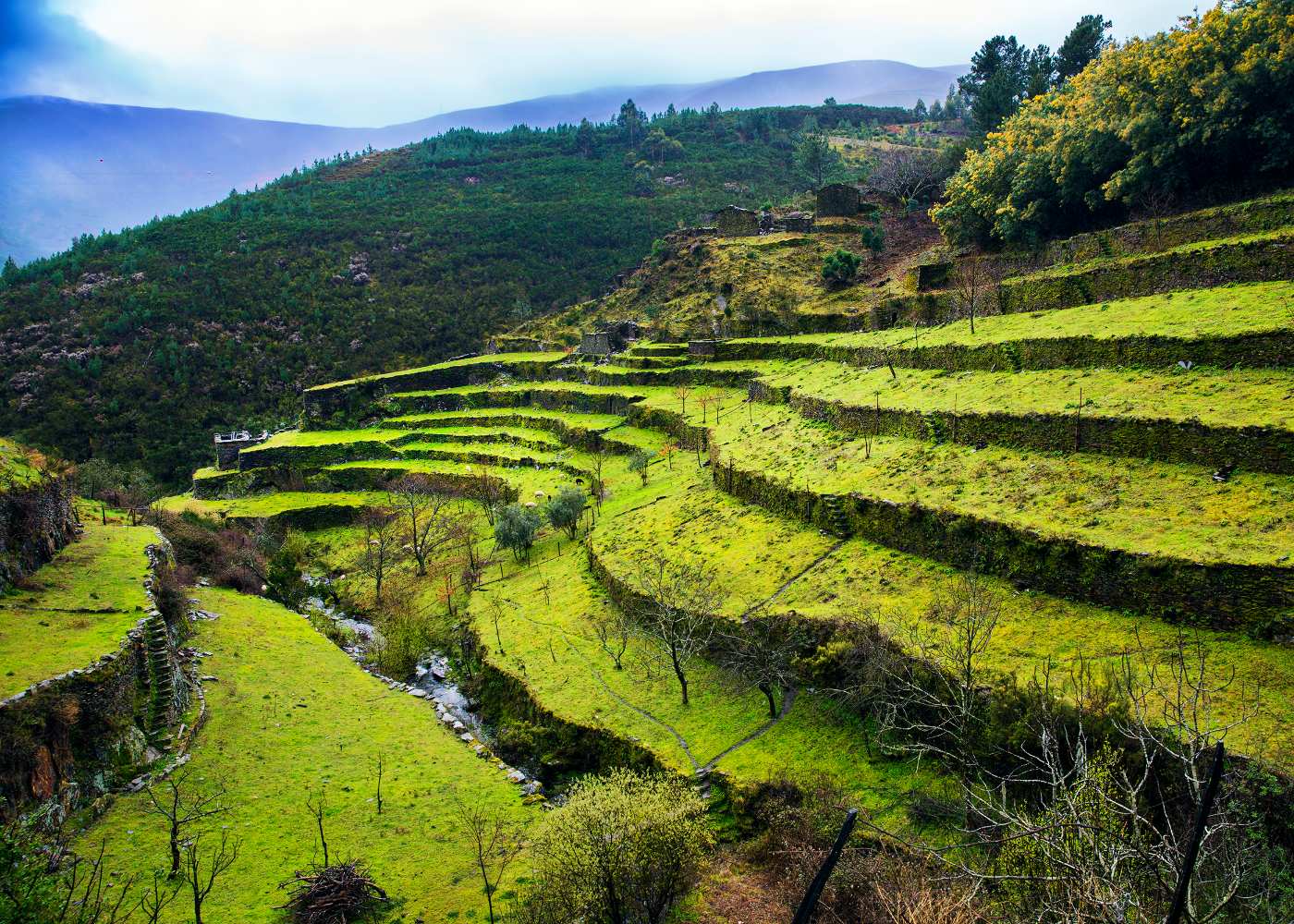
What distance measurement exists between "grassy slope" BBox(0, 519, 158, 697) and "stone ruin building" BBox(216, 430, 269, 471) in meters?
26.1

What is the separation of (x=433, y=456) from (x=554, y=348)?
1900 cm

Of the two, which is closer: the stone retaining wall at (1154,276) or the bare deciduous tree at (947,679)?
the bare deciduous tree at (947,679)

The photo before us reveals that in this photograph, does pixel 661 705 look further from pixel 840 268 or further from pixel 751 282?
pixel 751 282

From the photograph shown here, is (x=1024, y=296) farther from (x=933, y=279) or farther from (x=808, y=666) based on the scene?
(x=808, y=666)

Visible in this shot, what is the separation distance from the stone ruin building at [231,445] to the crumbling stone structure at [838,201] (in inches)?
1921

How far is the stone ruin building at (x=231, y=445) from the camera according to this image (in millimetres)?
54281

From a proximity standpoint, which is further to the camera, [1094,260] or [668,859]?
[1094,260]

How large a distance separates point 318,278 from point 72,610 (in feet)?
214

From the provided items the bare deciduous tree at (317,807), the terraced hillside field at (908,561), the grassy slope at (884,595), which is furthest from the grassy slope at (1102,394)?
the bare deciduous tree at (317,807)

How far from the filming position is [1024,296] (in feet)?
105

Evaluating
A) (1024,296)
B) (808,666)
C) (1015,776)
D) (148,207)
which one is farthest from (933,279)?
(148,207)

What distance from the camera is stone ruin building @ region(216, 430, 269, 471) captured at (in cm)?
5428

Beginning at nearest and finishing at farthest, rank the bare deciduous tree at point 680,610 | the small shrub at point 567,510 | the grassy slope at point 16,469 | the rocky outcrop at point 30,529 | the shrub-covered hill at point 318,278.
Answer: the bare deciduous tree at point 680,610
the rocky outcrop at point 30,529
the grassy slope at point 16,469
the small shrub at point 567,510
the shrub-covered hill at point 318,278

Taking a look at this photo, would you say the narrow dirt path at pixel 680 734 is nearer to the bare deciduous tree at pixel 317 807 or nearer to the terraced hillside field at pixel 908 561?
the terraced hillside field at pixel 908 561
